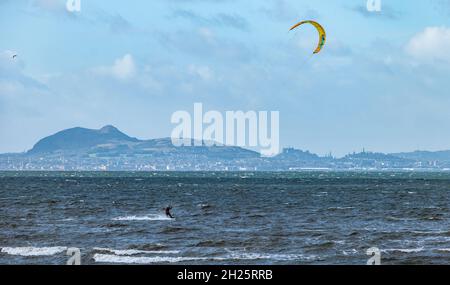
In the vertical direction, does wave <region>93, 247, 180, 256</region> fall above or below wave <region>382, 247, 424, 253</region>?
below

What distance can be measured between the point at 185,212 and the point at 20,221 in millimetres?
16892

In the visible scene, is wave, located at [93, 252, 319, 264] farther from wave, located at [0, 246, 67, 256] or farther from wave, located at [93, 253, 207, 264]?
wave, located at [0, 246, 67, 256]

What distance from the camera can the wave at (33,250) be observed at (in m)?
37.0

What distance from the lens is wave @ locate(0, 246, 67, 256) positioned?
37.0m

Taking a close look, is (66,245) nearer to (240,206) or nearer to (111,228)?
(111,228)

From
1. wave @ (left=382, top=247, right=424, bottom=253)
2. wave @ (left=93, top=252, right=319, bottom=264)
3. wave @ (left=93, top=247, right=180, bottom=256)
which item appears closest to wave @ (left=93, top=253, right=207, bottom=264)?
wave @ (left=93, top=252, right=319, bottom=264)

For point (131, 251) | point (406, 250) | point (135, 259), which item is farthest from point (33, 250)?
point (406, 250)

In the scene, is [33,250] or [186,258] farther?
[33,250]

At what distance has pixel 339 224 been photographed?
56750mm

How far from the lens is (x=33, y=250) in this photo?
1507 inches

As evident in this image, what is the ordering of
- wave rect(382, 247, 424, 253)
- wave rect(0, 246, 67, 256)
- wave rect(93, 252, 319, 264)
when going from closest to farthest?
wave rect(93, 252, 319, 264) < wave rect(0, 246, 67, 256) < wave rect(382, 247, 424, 253)

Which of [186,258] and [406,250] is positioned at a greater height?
[406,250]

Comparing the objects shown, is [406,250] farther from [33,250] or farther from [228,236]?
[33,250]
